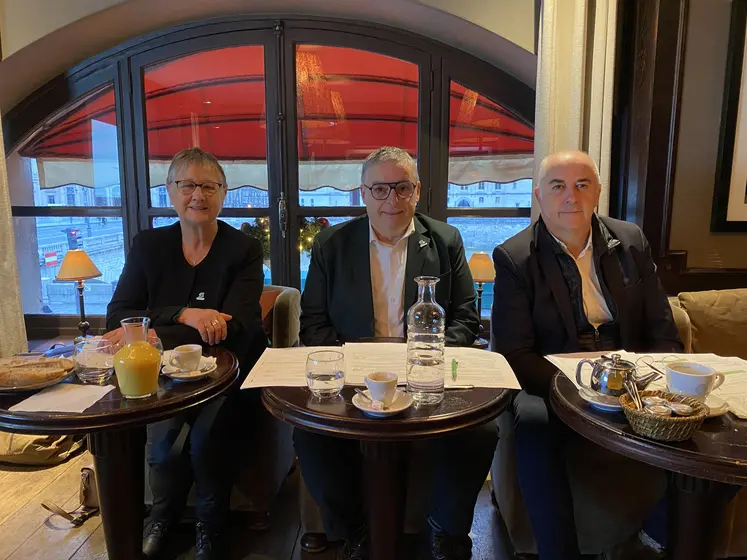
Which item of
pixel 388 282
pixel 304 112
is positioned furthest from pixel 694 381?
pixel 304 112

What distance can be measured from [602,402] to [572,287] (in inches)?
24.5

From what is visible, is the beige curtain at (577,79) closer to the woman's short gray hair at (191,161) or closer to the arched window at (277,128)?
the arched window at (277,128)

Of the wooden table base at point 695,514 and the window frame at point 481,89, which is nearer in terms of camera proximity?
the wooden table base at point 695,514

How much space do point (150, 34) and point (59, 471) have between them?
9.25 feet

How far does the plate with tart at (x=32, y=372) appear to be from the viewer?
4.34ft

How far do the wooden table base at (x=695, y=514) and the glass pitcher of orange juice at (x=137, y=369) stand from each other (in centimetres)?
121

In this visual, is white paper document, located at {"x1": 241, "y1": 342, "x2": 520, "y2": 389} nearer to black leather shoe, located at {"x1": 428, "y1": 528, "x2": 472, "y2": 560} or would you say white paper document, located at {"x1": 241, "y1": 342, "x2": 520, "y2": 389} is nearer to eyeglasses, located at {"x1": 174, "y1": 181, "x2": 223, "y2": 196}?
black leather shoe, located at {"x1": 428, "y1": 528, "x2": 472, "y2": 560}

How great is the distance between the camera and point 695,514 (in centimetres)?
121

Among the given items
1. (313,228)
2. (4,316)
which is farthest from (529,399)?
(4,316)

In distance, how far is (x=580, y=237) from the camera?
180cm

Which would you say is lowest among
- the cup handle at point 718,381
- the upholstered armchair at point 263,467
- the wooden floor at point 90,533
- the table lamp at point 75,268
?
the wooden floor at point 90,533

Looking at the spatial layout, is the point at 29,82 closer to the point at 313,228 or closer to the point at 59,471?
the point at 313,228

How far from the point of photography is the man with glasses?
162 cm

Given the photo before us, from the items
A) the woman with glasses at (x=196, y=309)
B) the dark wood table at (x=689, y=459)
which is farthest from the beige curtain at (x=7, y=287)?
the dark wood table at (x=689, y=459)
